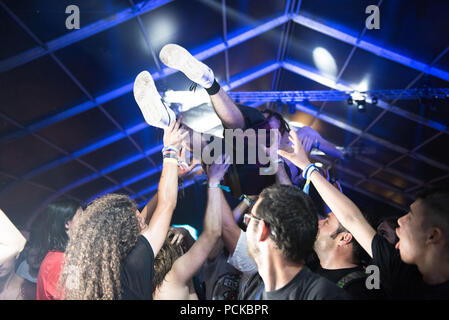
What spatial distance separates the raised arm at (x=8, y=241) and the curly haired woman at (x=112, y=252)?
0.24m

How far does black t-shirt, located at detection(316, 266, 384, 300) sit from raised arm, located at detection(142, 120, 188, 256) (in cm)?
88

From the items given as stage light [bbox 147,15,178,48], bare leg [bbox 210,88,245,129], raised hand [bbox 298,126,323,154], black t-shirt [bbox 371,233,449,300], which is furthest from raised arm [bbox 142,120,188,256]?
stage light [bbox 147,15,178,48]

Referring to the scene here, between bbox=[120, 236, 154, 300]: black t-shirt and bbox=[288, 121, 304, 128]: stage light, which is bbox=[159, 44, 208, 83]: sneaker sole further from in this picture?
bbox=[288, 121, 304, 128]: stage light

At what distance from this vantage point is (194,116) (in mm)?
6668

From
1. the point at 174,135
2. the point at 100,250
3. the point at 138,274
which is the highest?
the point at 174,135

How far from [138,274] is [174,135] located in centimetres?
78

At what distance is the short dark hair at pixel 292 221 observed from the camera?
3.87 ft

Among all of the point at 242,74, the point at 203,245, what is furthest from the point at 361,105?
the point at 203,245

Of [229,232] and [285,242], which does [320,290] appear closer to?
[285,242]

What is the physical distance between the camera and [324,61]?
18.0 feet

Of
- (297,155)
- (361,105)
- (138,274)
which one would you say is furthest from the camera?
(361,105)

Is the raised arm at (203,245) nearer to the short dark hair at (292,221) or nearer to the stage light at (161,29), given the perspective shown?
the short dark hair at (292,221)
